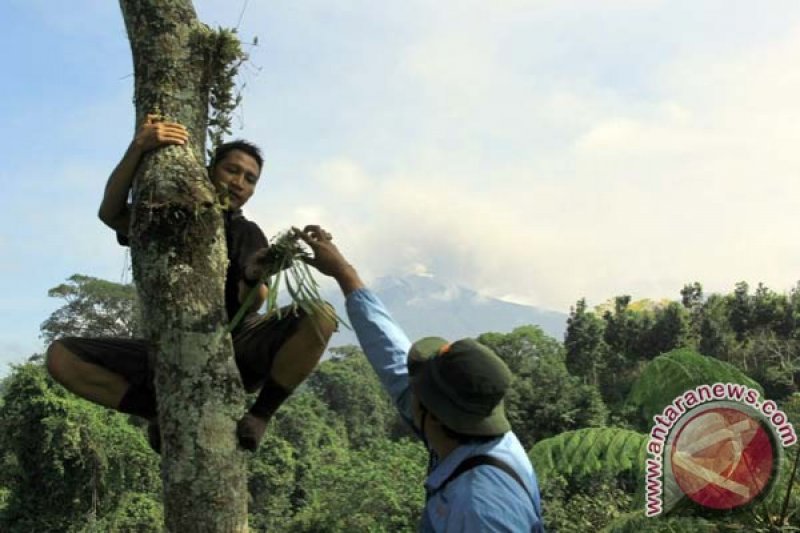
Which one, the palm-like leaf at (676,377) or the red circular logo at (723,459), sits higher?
the palm-like leaf at (676,377)

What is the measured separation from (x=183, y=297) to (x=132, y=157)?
1.81ft

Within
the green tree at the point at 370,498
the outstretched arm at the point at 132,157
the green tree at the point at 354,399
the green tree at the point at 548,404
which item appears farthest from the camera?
the green tree at the point at 354,399

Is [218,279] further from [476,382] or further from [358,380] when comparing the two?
[358,380]

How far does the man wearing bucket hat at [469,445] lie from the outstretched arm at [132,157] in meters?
1.10

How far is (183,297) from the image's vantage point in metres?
2.20

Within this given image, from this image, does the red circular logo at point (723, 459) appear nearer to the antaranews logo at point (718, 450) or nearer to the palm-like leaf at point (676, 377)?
the antaranews logo at point (718, 450)

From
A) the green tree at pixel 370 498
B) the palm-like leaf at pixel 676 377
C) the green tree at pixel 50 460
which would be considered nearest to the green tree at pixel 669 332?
the green tree at pixel 370 498

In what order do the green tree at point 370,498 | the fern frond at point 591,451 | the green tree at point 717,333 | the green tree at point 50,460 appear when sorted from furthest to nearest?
the green tree at point 717,333 → the green tree at point 50,460 → the green tree at point 370,498 → the fern frond at point 591,451

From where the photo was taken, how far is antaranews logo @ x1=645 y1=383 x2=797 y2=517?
5.32 metres

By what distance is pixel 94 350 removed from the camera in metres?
2.78

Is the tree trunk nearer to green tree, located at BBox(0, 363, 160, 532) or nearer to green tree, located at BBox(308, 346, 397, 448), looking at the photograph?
green tree, located at BBox(0, 363, 160, 532)

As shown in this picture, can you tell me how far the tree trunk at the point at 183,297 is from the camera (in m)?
2.10

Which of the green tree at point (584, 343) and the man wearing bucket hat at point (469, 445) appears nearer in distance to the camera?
the man wearing bucket hat at point (469, 445)

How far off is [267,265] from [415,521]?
15.9m
